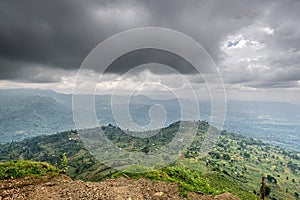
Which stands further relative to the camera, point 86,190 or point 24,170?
point 24,170

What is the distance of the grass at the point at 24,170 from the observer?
13422 millimetres

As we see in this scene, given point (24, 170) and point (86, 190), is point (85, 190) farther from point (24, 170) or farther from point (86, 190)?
point (24, 170)

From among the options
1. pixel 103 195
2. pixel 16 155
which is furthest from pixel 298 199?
pixel 16 155

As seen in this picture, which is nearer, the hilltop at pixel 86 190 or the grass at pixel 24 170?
the hilltop at pixel 86 190

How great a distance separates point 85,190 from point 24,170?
5.10m

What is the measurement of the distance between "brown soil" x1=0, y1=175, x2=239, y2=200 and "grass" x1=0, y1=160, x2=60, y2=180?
2.45ft

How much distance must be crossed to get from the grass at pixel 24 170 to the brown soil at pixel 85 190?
75 centimetres

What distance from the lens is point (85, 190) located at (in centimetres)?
1188

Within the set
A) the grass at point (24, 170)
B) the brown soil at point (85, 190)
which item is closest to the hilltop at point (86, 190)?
the brown soil at point (85, 190)

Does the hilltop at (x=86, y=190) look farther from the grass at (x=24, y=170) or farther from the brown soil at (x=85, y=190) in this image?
the grass at (x=24, y=170)

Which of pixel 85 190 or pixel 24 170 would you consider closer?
pixel 85 190

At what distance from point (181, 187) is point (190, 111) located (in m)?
5.91

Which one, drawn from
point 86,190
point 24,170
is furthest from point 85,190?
point 24,170

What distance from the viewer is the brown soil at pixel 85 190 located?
35.9 ft
